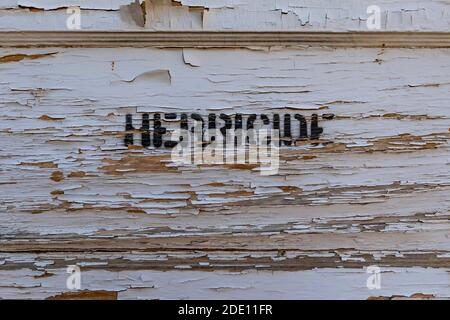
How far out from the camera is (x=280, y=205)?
2.19ft

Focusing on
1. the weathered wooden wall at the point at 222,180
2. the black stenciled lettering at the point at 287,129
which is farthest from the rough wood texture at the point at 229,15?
the black stenciled lettering at the point at 287,129

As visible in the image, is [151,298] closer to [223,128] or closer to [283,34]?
[223,128]

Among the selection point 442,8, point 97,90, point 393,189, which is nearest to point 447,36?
point 442,8

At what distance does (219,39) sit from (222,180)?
0.56 feet

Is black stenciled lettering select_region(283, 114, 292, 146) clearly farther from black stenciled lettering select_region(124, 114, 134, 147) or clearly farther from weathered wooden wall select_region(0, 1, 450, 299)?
black stenciled lettering select_region(124, 114, 134, 147)

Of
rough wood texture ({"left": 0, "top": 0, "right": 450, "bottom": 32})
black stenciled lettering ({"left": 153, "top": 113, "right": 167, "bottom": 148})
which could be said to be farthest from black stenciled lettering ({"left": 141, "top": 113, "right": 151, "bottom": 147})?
rough wood texture ({"left": 0, "top": 0, "right": 450, "bottom": 32})

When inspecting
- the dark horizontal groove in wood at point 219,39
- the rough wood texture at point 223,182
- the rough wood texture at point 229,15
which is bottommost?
the rough wood texture at point 223,182

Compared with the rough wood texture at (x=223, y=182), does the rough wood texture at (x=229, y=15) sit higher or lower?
higher

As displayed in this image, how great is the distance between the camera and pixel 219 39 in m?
0.66

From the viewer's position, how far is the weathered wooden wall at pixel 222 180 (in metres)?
0.66

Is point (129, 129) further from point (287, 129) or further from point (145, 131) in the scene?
point (287, 129)

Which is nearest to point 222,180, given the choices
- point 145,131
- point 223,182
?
point 223,182

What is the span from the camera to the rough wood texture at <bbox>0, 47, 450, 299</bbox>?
2.16 ft

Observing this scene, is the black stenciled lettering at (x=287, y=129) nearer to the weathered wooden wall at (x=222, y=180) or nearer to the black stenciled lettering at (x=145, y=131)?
the weathered wooden wall at (x=222, y=180)
